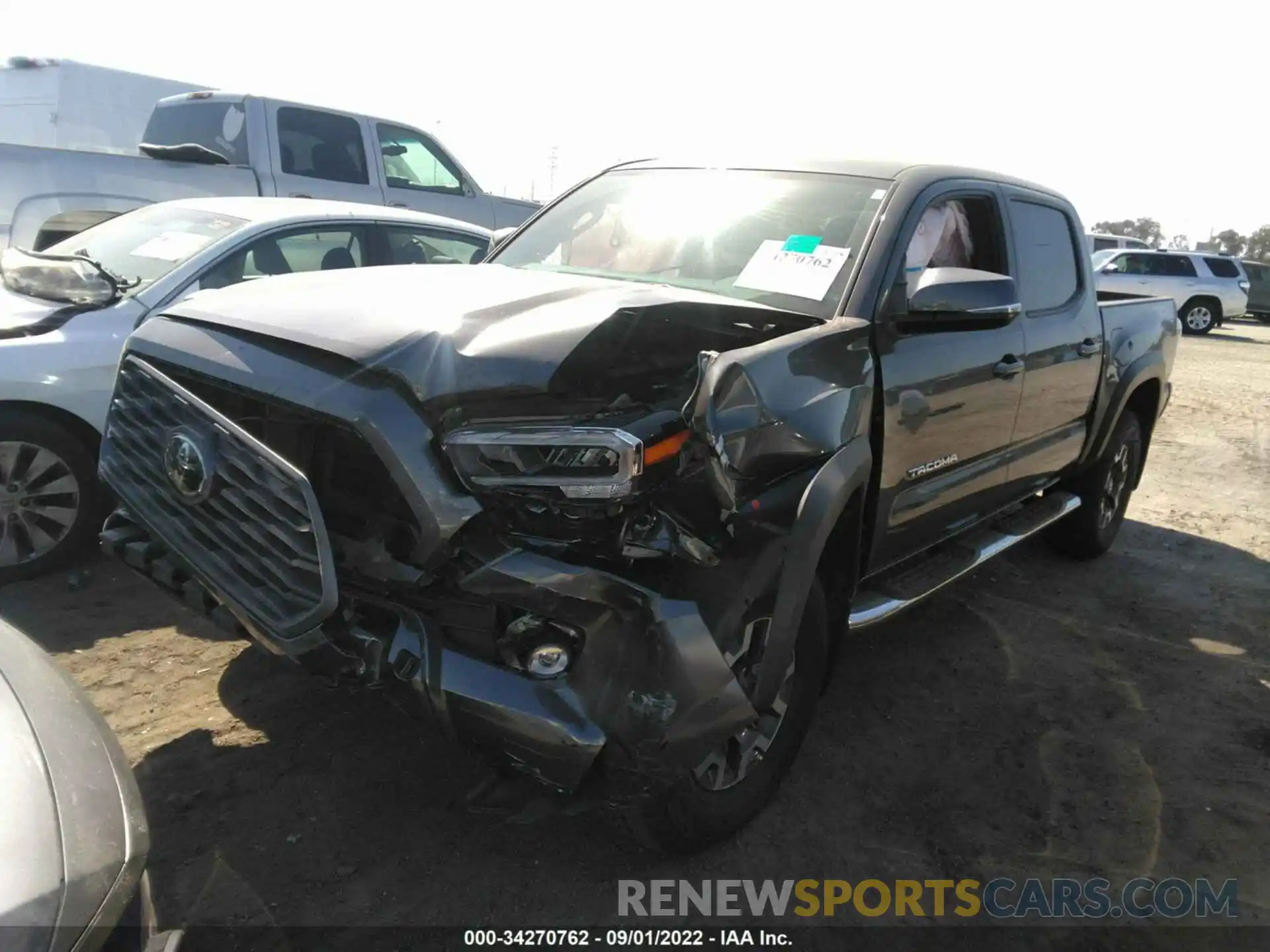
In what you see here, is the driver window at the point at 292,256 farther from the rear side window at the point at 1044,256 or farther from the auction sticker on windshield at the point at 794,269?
the rear side window at the point at 1044,256

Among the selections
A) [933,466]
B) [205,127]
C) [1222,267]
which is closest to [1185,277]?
[1222,267]

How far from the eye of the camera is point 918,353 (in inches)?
121

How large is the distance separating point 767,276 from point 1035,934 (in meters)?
2.08

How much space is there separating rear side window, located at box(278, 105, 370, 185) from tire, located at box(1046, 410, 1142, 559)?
243 inches

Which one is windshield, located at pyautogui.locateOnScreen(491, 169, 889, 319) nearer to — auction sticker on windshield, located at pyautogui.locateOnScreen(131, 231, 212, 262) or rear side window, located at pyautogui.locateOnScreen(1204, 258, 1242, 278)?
auction sticker on windshield, located at pyautogui.locateOnScreen(131, 231, 212, 262)

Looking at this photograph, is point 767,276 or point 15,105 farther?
point 15,105

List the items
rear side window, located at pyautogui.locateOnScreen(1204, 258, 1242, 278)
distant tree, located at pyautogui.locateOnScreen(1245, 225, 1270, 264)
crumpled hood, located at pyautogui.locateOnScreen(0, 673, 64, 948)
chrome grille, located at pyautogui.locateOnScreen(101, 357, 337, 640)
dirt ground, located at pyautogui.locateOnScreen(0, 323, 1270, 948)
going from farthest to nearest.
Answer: distant tree, located at pyautogui.locateOnScreen(1245, 225, 1270, 264), rear side window, located at pyautogui.locateOnScreen(1204, 258, 1242, 278), dirt ground, located at pyautogui.locateOnScreen(0, 323, 1270, 948), chrome grille, located at pyautogui.locateOnScreen(101, 357, 337, 640), crumpled hood, located at pyautogui.locateOnScreen(0, 673, 64, 948)

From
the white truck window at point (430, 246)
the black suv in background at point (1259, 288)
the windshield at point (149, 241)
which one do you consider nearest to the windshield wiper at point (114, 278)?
the windshield at point (149, 241)

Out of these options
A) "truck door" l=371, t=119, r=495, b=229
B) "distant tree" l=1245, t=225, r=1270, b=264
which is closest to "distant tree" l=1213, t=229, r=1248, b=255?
"distant tree" l=1245, t=225, r=1270, b=264

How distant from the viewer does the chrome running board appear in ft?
10.4

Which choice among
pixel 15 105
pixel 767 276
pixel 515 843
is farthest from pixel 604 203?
pixel 15 105

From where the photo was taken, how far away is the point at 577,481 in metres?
2.09

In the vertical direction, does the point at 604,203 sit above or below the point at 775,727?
above

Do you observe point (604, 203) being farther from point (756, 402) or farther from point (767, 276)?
point (756, 402)
